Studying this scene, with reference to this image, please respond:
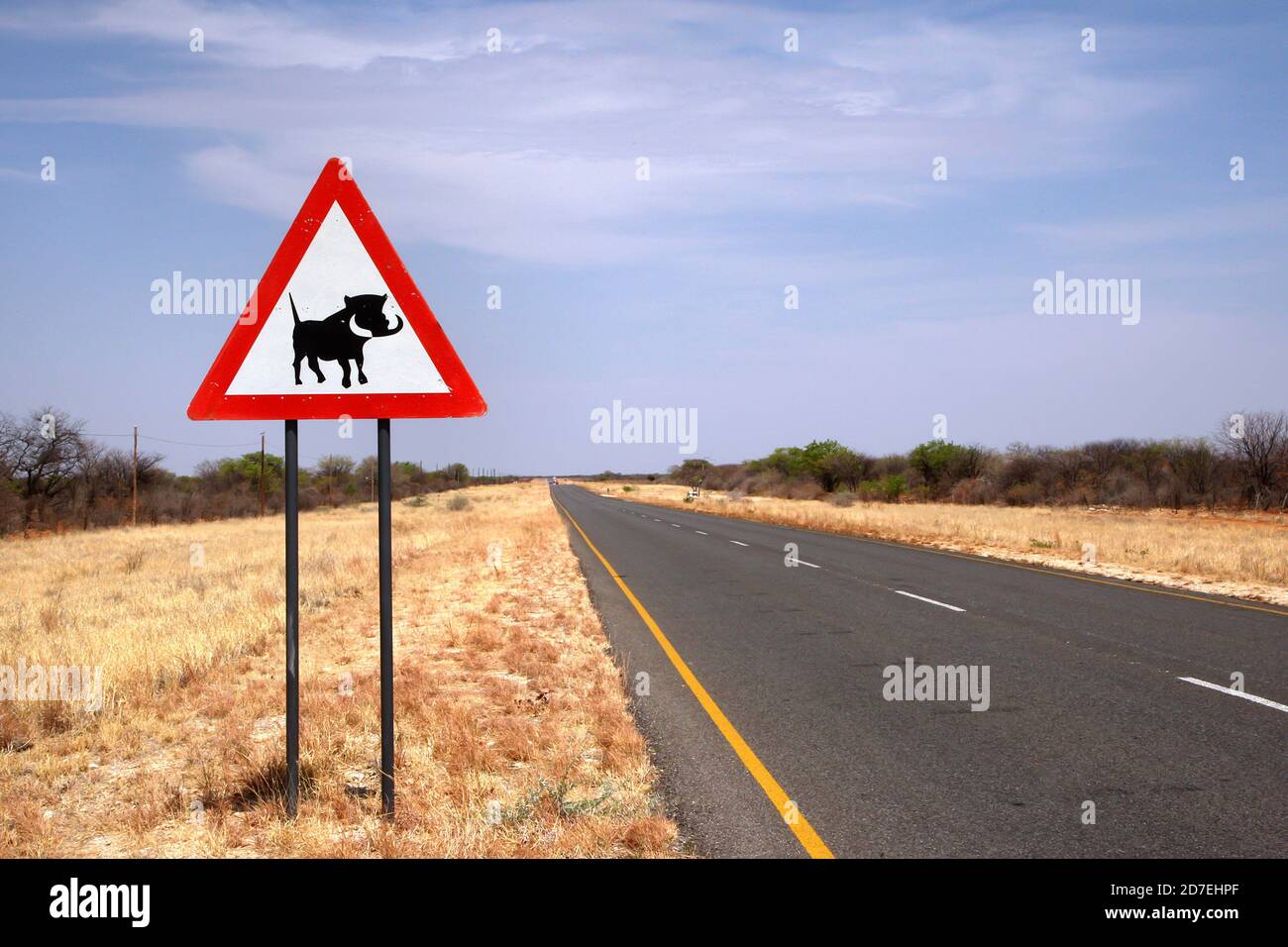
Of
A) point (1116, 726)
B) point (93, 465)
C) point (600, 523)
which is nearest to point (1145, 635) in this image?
point (1116, 726)

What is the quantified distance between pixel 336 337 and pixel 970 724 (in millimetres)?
5180

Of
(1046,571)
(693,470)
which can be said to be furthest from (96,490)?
(693,470)

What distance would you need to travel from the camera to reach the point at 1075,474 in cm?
5616

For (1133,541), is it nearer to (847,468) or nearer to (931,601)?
(931,601)

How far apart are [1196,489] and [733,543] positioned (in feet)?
101

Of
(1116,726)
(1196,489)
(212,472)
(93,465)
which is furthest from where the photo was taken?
(212,472)

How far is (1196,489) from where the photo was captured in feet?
149

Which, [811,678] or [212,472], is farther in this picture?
[212,472]

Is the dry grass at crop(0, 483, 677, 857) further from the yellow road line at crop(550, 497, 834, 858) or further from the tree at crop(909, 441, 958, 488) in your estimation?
the tree at crop(909, 441, 958, 488)

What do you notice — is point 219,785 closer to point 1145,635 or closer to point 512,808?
point 512,808

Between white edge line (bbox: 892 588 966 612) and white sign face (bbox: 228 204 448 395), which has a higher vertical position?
white sign face (bbox: 228 204 448 395)

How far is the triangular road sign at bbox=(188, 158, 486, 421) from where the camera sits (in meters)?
4.36

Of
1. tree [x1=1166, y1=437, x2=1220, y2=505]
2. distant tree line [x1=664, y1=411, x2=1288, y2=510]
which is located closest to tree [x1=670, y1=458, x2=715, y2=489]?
distant tree line [x1=664, y1=411, x2=1288, y2=510]

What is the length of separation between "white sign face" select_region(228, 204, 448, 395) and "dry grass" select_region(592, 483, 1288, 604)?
46.9 feet
